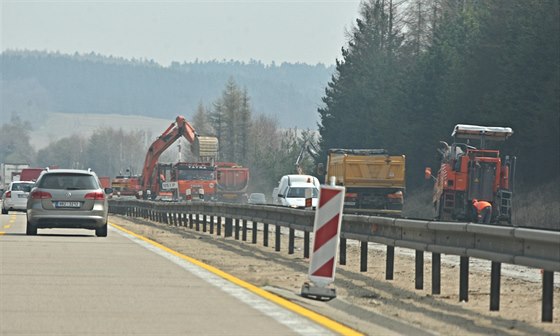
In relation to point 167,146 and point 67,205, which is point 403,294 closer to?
point 67,205

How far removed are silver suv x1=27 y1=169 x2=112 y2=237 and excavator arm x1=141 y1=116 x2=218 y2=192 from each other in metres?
40.9

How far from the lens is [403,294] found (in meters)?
14.8

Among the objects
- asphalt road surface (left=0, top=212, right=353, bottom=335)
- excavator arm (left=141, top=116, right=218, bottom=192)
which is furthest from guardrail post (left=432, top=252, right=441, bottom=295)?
excavator arm (left=141, top=116, right=218, bottom=192)

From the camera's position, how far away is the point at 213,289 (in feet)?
47.1

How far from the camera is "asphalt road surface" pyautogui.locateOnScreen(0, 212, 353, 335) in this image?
34.3 feet

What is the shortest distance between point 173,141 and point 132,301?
5723 cm

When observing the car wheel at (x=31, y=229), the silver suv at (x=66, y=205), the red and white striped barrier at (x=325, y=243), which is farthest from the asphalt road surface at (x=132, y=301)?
the car wheel at (x=31, y=229)

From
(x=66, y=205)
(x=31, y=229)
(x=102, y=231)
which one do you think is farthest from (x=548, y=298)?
(x=31, y=229)

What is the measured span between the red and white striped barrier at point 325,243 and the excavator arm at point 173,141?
5608 cm

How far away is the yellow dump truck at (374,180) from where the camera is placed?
46.1m

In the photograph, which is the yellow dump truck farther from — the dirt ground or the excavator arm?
the excavator arm

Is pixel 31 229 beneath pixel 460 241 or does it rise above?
beneath

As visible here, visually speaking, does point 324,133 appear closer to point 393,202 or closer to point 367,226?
point 393,202

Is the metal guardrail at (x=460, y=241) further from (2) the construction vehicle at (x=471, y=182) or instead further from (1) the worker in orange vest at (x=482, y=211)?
(2) the construction vehicle at (x=471, y=182)
